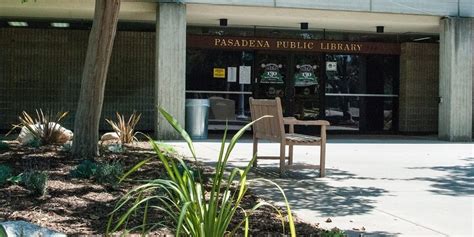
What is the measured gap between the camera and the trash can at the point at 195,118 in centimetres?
1554

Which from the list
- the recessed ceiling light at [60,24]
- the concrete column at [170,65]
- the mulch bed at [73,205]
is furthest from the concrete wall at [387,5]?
the mulch bed at [73,205]

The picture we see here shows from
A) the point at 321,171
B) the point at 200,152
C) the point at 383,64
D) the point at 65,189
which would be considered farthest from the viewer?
the point at 383,64

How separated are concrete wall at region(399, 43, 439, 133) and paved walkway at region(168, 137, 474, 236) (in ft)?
20.3

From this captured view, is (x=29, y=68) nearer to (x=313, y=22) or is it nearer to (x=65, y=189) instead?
(x=313, y=22)

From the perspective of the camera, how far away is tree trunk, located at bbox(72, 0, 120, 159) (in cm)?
→ 866

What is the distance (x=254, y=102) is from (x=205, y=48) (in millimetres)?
8925

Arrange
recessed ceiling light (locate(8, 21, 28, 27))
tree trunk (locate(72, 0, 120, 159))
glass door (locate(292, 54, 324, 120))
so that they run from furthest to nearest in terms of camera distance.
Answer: glass door (locate(292, 54, 324, 120))
recessed ceiling light (locate(8, 21, 28, 27))
tree trunk (locate(72, 0, 120, 159))

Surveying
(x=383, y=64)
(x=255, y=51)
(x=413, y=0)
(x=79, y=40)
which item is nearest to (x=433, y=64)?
(x=383, y=64)

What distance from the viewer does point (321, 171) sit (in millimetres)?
8828

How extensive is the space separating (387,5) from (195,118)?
6.09 metres

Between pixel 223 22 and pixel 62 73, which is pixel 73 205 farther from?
pixel 62 73

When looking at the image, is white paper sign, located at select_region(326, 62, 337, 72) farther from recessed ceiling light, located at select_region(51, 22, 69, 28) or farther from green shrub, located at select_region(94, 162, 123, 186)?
green shrub, located at select_region(94, 162, 123, 186)

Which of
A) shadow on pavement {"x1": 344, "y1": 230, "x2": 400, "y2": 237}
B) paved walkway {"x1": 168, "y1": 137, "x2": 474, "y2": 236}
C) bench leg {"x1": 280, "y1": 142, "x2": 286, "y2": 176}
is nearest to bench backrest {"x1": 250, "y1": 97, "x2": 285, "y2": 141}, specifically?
bench leg {"x1": 280, "y1": 142, "x2": 286, "y2": 176}

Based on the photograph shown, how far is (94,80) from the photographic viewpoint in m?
8.76
